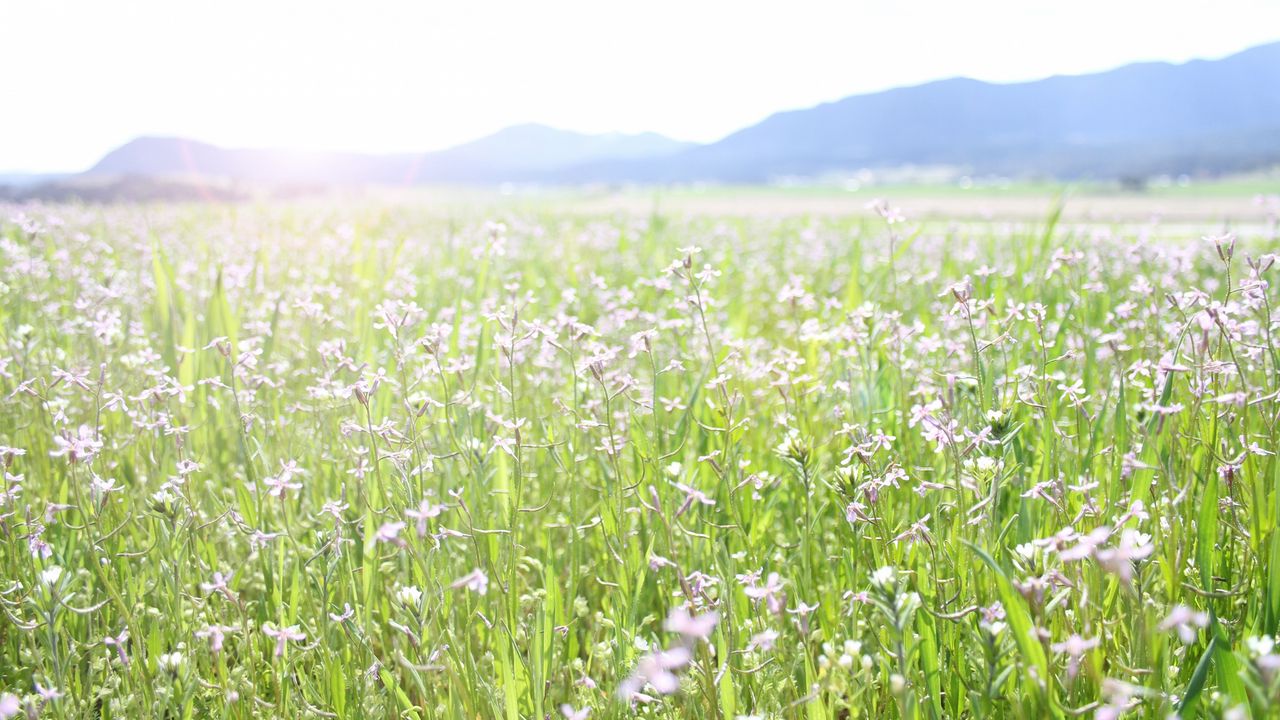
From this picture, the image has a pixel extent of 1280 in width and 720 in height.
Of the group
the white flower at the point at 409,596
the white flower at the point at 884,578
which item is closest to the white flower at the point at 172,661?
the white flower at the point at 409,596

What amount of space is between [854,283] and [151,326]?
442 centimetres

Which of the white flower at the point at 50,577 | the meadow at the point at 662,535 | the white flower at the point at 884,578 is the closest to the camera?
the white flower at the point at 884,578

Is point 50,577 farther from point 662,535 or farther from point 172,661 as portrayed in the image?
point 662,535

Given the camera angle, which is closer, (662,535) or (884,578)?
(884,578)

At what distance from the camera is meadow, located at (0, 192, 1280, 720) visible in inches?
71.0

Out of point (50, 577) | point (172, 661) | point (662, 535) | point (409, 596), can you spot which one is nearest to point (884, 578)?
point (409, 596)

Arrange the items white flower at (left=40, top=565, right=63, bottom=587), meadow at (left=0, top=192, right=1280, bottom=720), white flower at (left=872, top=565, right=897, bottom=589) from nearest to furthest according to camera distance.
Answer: white flower at (left=872, top=565, right=897, bottom=589), meadow at (left=0, top=192, right=1280, bottom=720), white flower at (left=40, top=565, right=63, bottom=587)

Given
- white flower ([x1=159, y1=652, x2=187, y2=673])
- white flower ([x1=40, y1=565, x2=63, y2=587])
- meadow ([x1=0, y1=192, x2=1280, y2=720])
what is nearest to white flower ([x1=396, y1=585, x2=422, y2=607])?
meadow ([x1=0, y1=192, x2=1280, y2=720])

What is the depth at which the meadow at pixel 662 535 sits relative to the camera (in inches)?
71.0

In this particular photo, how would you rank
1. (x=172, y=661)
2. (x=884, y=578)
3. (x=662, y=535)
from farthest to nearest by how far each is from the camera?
(x=662, y=535) < (x=172, y=661) < (x=884, y=578)

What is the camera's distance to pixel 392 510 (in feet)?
6.75

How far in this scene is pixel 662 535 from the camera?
2730 mm

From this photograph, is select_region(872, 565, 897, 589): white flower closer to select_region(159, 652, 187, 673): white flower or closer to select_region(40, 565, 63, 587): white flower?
select_region(159, 652, 187, 673): white flower

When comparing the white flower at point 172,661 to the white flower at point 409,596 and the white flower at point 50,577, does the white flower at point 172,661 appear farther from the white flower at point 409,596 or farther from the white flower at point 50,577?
the white flower at point 409,596
